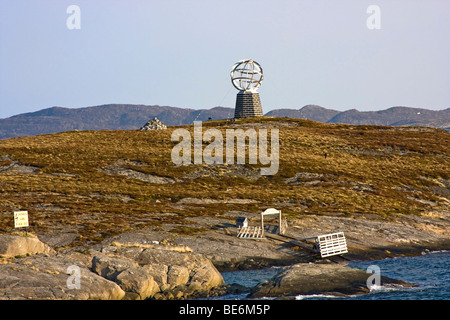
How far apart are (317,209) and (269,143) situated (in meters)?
40.0

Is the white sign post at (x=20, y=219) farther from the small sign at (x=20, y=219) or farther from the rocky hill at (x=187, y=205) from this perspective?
the rocky hill at (x=187, y=205)

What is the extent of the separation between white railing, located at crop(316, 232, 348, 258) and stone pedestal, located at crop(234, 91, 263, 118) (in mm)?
84710

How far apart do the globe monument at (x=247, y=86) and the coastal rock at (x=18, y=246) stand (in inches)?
3633

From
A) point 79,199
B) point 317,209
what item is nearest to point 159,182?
point 79,199

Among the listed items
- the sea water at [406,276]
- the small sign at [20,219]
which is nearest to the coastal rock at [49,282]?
the small sign at [20,219]

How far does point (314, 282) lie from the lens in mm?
36312

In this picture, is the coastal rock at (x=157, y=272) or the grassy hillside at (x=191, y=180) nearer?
the coastal rock at (x=157, y=272)

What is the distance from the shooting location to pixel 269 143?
10519 centimetres

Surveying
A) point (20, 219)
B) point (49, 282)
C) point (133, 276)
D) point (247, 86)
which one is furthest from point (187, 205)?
point (247, 86)

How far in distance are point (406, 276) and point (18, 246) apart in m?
26.8

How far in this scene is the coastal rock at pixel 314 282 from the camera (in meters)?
35.2

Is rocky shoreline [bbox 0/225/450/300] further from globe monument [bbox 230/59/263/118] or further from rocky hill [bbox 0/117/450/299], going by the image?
globe monument [bbox 230/59/263/118]

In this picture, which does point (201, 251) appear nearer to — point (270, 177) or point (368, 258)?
point (368, 258)
